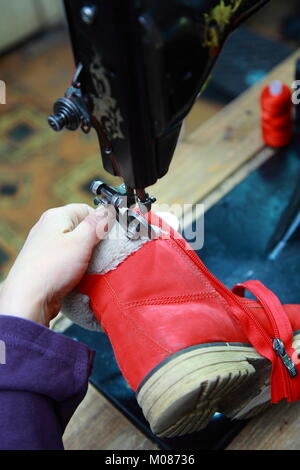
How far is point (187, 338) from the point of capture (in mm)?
582

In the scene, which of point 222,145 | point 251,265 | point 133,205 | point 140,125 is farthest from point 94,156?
point 140,125

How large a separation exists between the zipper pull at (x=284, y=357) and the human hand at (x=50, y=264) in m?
0.25

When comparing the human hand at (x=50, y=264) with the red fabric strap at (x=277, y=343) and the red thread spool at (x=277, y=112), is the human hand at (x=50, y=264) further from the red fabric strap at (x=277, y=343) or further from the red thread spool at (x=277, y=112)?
the red thread spool at (x=277, y=112)

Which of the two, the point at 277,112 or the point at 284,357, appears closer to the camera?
the point at 284,357

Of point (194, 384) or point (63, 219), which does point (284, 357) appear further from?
Result: point (63, 219)

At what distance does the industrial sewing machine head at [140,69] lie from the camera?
18.1 inches

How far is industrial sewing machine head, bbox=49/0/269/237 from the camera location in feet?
1.51

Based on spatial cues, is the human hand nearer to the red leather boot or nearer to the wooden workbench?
the red leather boot

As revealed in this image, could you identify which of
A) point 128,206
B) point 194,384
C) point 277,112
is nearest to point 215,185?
point 277,112

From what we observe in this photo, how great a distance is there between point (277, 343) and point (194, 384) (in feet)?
0.50

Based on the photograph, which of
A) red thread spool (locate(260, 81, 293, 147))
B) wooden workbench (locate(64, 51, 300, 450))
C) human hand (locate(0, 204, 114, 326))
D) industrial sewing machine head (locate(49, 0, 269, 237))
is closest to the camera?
industrial sewing machine head (locate(49, 0, 269, 237))

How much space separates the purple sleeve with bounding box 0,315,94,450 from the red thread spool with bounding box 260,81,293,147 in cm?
62

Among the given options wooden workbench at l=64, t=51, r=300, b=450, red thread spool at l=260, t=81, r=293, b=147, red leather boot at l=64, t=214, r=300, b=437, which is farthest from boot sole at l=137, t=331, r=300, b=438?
red thread spool at l=260, t=81, r=293, b=147

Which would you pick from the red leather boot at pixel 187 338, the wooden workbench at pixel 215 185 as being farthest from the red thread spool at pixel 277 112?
the red leather boot at pixel 187 338
